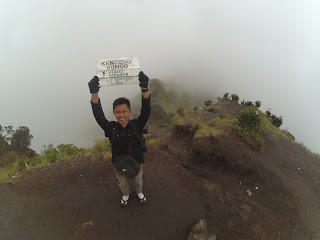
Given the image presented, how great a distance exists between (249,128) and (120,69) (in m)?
6.71

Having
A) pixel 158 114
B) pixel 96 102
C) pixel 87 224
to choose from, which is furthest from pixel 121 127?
pixel 158 114

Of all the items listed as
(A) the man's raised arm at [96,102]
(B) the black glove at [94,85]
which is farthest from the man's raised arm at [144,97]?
(B) the black glove at [94,85]

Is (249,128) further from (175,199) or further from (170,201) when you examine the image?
(170,201)

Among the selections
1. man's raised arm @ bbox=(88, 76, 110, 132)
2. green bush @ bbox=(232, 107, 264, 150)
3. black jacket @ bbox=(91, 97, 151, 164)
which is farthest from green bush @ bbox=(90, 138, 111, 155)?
green bush @ bbox=(232, 107, 264, 150)

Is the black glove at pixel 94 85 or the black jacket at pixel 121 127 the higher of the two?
the black glove at pixel 94 85

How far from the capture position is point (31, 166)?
25.3 feet

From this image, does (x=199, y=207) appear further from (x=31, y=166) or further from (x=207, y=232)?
(x=31, y=166)

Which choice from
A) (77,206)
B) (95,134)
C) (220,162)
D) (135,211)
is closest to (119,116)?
(135,211)

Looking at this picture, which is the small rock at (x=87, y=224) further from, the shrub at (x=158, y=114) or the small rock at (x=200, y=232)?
the shrub at (x=158, y=114)

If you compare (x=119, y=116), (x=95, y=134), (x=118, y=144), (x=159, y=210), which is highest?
(x=119, y=116)

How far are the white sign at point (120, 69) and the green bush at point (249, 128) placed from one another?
19.5ft

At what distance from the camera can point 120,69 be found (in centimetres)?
460

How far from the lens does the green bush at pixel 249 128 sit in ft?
29.1

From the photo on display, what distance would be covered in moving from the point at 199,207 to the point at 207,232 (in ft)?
2.85
